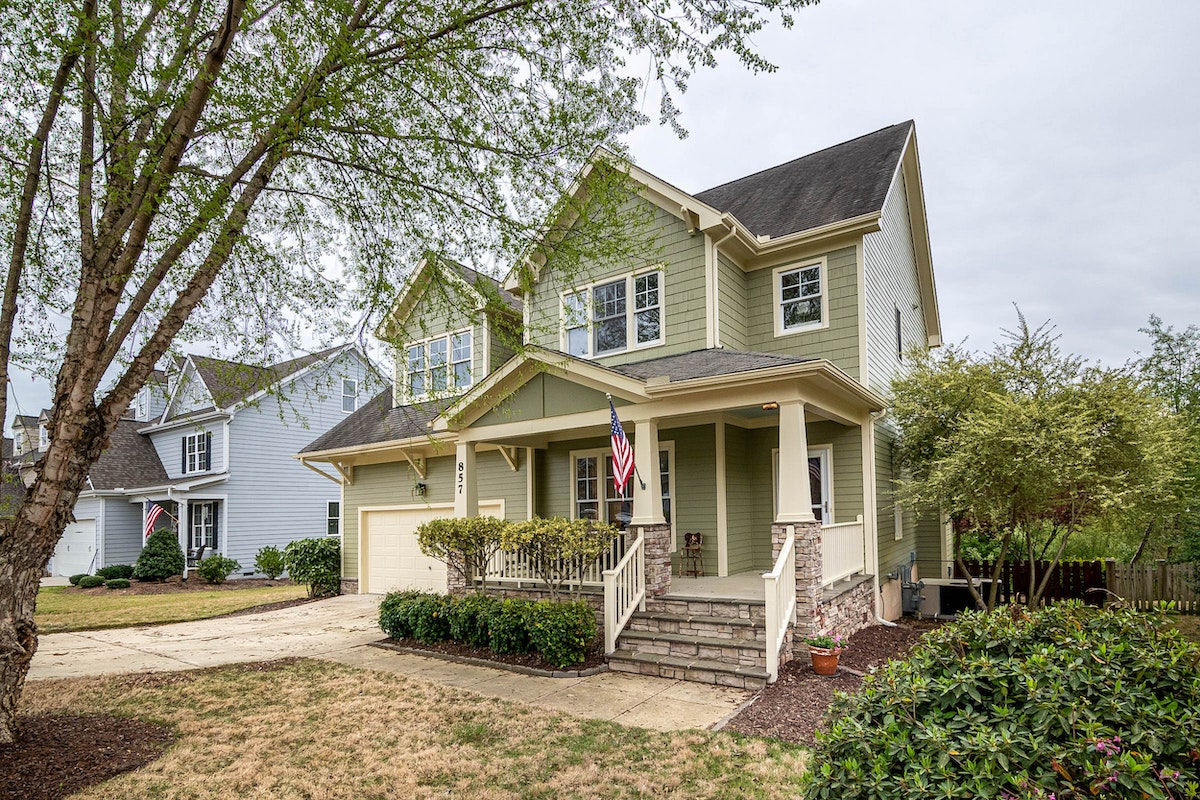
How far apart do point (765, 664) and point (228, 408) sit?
1901 cm

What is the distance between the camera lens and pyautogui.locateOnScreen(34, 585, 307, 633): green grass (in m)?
13.1

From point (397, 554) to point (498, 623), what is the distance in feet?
22.8

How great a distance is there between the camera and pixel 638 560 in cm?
873

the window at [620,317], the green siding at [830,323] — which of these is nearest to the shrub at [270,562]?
the window at [620,317]

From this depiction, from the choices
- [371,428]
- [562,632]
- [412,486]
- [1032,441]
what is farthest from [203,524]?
[1032,441]

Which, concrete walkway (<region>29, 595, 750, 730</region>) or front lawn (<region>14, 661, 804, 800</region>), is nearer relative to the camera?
front lawn (<region>14, 661, 804, 800</region>)

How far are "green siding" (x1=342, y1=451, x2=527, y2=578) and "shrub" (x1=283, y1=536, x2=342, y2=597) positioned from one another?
0.23 m

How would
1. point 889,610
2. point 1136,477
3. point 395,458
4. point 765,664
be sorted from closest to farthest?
point 765,664
point 1136,477
point 889,610
point 395,458

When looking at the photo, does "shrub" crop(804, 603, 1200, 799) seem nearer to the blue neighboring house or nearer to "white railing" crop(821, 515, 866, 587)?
"white railing" crop(821, 515, 866, 587)

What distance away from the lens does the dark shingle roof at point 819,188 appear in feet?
→ 35.8

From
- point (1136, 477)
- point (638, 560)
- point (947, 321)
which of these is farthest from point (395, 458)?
point (947, 321)

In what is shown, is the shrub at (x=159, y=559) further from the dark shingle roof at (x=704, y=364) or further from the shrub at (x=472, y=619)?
the dark shingle roof at (x=704, y=364)

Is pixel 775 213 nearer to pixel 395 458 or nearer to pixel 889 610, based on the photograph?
pixel 889 610

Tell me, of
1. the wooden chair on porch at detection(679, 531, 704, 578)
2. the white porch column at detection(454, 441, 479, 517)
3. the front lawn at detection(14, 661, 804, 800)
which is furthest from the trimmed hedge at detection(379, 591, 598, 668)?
the wooden chair on porch at detection(679, 531, 704, 578)
